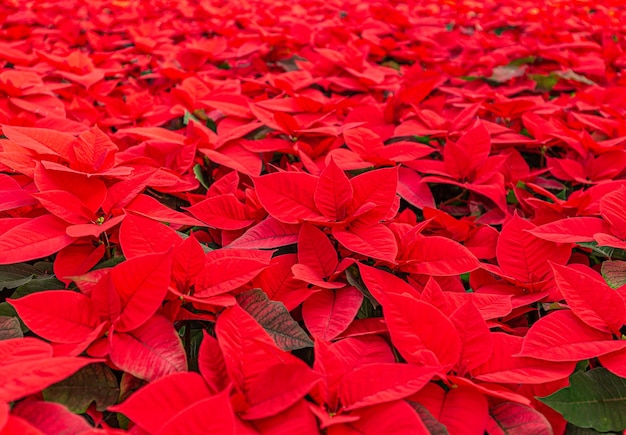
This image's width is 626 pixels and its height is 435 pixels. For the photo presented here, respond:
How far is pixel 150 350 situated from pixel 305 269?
224mm

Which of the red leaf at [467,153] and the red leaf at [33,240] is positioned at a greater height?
the red leaf at [33,240]

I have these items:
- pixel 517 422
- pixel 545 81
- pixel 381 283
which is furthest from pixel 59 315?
pixel 545 81

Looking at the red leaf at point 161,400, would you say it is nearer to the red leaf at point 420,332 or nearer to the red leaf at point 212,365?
the red leaf at point 212,365

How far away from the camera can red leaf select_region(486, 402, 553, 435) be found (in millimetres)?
575

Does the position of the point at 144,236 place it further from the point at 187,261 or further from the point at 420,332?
the point at 420,332

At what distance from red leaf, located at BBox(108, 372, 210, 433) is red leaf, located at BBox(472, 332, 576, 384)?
11.9 inches

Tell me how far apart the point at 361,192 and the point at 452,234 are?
0.68 ft

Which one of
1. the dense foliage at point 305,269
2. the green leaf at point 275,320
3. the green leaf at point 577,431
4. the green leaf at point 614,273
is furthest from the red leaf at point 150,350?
the green leaf at point 614,273

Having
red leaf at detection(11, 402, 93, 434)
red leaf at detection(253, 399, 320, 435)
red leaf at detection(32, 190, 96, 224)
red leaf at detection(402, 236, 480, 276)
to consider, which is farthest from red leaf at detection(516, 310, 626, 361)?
red leaf at detection(32, 190, 96, 224)

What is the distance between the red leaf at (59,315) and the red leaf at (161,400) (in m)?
0.13

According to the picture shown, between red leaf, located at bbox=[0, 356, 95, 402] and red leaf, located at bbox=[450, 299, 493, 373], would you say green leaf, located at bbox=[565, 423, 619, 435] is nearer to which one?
red leaf, located at bbox=[450, 299, 493, 373]

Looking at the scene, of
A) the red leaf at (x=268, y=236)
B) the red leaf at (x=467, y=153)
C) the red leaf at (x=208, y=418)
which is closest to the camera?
the red leaf at (x=208, y=418)

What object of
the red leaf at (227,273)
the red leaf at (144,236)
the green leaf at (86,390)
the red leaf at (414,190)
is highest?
the red leaf at (144,236)

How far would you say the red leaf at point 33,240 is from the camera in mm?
699
